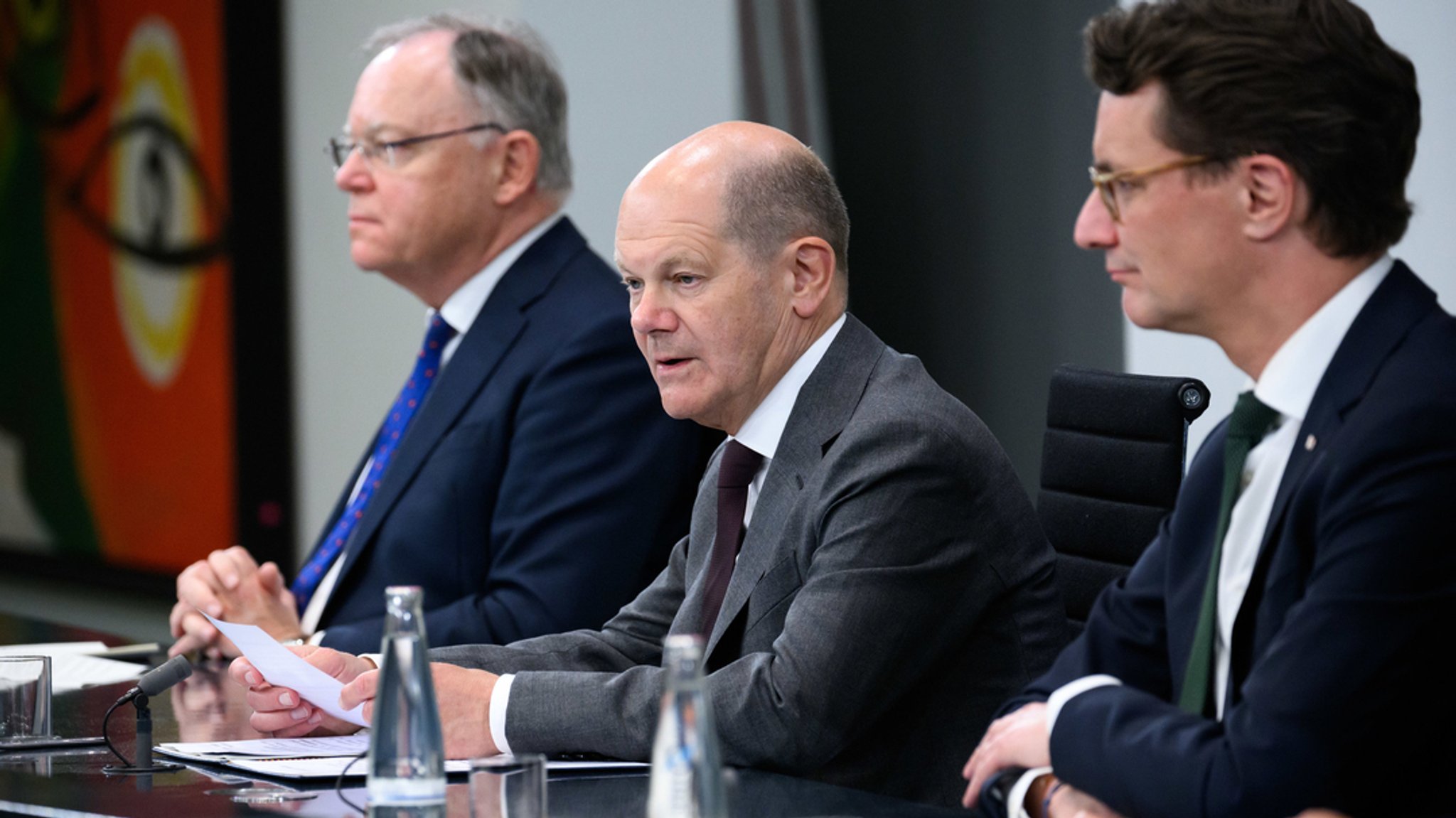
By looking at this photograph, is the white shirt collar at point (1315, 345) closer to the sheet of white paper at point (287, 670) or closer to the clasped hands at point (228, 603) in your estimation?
the sheet of white paper at point (287, 670)

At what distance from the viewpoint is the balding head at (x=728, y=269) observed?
7.06 ft

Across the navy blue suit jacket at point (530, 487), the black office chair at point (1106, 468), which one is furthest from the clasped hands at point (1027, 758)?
the navy blue suit jacket at point (530, 487)

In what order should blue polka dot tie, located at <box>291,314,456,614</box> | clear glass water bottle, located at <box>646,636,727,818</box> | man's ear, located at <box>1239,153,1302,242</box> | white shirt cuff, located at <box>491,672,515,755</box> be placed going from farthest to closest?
1. blue polka dot tie, located at <box>291,314,456,614</box>
2. white shirt cuff, located at <box>491,672,515,755</box>
3. man's ear, located at <box>1239,153,1302,242</box>
4. clear glass water bottle, located at <box>646,636,727,818</box>

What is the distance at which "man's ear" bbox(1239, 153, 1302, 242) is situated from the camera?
5.04 ft

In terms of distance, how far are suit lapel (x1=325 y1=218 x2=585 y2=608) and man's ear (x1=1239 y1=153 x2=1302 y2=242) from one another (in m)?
1.68

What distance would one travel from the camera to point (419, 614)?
1493mm

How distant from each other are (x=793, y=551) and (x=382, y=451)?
51.7 inches

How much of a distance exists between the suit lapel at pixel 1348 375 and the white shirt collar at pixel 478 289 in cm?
190

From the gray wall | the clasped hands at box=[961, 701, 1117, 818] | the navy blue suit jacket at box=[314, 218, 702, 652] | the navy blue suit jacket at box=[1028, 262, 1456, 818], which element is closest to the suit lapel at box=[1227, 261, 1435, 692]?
the navy blue suit jacket at box=[1028, 262, 1456, 818]

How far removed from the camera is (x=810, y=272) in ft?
7.18

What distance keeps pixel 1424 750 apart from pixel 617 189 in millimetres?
3421

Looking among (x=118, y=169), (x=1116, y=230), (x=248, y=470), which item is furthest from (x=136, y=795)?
(x=118, y=169)

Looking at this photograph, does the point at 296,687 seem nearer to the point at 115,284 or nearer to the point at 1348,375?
the point at 1348,375

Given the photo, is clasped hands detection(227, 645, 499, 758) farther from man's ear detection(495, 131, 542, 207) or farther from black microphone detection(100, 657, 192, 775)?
man's ear detection(495, 131, 542, 207)
